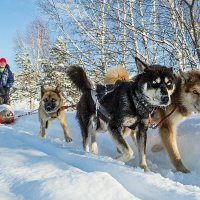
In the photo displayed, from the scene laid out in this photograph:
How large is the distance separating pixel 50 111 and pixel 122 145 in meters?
3.45

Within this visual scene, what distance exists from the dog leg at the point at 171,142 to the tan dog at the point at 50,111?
2604mm

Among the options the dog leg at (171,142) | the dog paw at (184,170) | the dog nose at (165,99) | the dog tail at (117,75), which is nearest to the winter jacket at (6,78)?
the dog tail at (117,75)

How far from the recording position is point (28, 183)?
2.86 m

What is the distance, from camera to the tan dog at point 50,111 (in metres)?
7.81

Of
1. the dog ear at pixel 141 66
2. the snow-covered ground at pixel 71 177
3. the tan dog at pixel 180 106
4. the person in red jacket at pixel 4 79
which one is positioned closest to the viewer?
the snow-covered ground at pixel 71 177

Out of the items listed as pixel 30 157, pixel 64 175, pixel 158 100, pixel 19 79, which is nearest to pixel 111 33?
pixel 158 100

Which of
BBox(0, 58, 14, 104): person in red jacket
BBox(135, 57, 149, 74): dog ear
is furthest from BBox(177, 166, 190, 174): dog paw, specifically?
BBox(0, 58, 14, 104): person in red jacket

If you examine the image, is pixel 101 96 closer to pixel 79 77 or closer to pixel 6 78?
pixel 79 77

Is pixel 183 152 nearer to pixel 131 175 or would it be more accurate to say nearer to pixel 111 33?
pixel 131 175

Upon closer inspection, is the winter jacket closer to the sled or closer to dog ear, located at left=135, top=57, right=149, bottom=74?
the sled

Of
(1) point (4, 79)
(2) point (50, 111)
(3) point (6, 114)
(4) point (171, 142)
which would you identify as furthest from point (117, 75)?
(1) point (4, 79)

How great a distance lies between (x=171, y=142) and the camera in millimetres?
5309

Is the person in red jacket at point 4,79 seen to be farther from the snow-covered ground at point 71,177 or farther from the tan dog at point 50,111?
the snow-covered ground at point 71,177

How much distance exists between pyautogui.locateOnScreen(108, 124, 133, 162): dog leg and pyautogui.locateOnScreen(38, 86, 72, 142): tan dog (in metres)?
2.91
